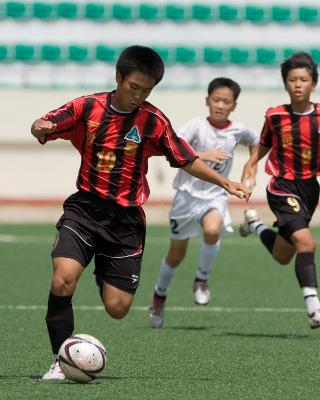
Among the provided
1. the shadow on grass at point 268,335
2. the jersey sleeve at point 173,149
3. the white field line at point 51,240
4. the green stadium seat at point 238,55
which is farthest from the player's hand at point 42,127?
the green stadium seat at point 238,55

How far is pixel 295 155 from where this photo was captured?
8.47 metres

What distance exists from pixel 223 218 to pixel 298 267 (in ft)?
5.45

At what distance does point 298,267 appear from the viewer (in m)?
8.09

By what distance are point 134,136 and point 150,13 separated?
1647 centimetres

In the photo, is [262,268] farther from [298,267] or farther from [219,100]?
[298,267]

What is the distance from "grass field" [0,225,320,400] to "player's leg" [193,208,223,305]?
19 cm

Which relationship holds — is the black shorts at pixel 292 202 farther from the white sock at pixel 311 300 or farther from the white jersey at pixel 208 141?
the white jersey at pixel 208 141

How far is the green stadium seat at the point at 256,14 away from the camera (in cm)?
2239

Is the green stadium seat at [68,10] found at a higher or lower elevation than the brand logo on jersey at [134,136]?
lower

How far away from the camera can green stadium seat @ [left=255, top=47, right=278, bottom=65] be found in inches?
877

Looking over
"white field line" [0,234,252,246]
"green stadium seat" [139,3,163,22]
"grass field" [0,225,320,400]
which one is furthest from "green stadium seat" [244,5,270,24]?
"grass field" [0,225,320,400]

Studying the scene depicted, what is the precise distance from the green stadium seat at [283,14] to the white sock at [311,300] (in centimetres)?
1509

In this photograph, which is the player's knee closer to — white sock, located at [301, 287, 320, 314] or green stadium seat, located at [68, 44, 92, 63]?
white sock, located at [301, 287, 320, 314]

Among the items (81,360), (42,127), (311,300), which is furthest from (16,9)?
(81,360)
